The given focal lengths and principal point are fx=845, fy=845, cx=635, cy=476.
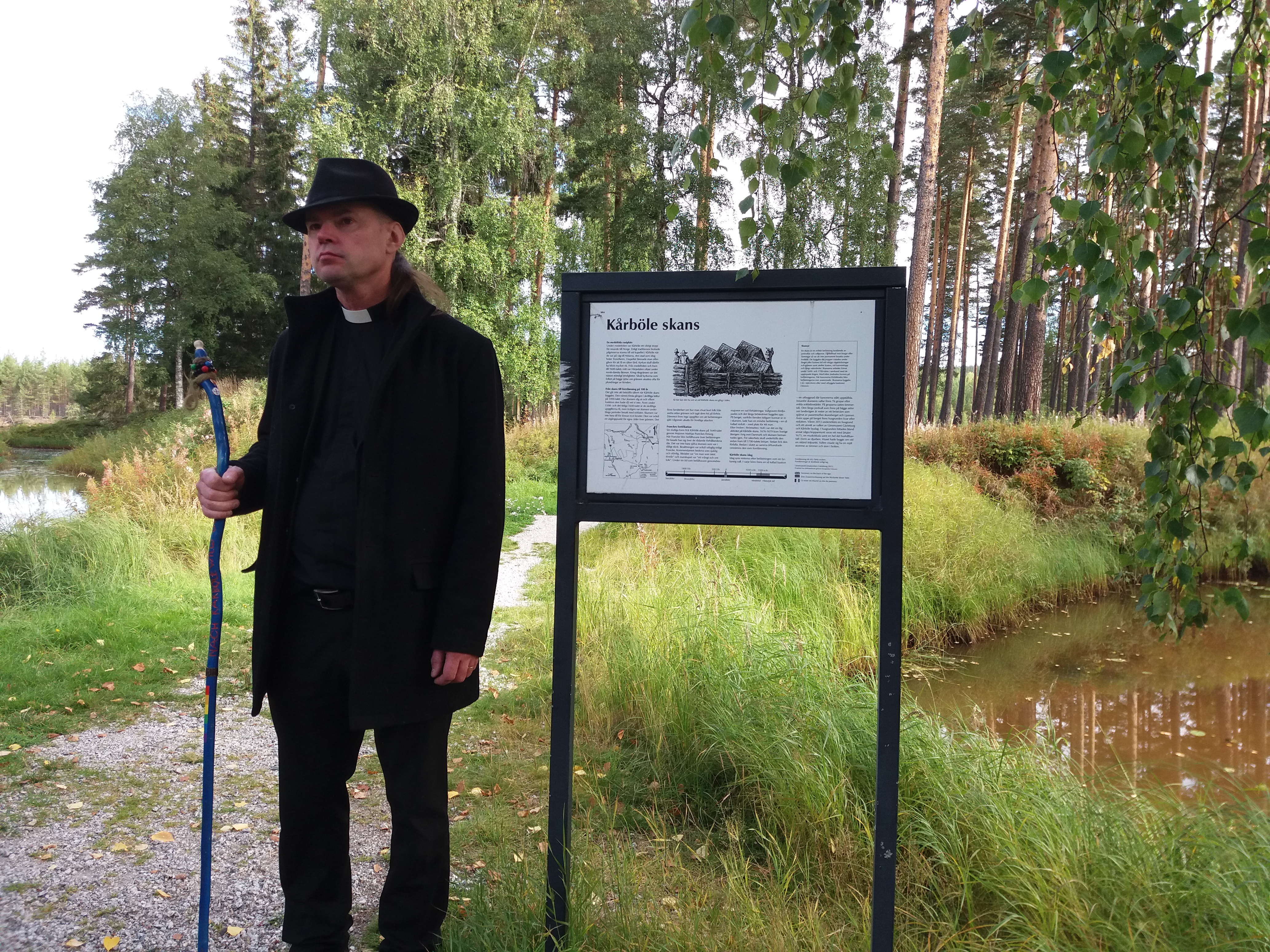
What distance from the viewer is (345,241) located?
2.23 metres

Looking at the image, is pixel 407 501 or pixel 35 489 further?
pixel 35 489

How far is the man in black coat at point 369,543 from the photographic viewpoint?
2.20 meters

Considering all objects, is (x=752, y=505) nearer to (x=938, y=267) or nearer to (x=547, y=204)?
(x=547, y=204)

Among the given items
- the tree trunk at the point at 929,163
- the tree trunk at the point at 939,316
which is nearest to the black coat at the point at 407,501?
the tree trunk at the point at 929,163

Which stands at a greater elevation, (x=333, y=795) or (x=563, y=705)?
(x=563, y=705)

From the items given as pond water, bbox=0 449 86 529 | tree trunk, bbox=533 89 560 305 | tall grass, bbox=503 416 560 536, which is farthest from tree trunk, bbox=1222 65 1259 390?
tree trunk, bbox=533 89 560 305

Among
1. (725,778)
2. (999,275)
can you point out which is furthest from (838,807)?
(999,275)

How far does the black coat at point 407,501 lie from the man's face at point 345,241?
0.48ft

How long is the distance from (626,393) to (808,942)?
161 cm

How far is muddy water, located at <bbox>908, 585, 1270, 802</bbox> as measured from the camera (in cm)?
527

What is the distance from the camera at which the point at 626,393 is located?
7.58 feet

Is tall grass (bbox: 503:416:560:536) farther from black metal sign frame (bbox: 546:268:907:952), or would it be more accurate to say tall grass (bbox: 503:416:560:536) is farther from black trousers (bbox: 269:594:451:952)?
black metal sign frame (bbox: 546:268:907:952)

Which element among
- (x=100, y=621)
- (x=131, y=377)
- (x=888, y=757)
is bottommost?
(x=100, y=621)

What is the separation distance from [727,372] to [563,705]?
1.03 meters
